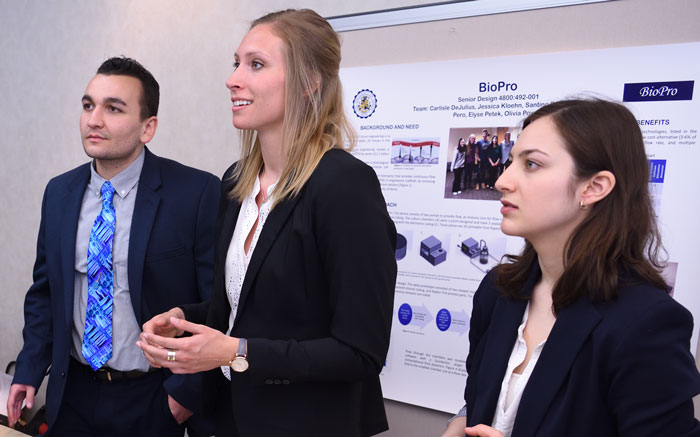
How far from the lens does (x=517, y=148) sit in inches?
42.6

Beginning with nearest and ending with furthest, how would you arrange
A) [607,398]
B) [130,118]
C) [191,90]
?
[607,398] → [130,118] → [191,90]

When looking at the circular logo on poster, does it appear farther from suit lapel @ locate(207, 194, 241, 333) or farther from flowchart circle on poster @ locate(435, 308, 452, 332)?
suit lapel @ locate(207, 194, 241, 333)

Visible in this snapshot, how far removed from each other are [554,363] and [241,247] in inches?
29.6

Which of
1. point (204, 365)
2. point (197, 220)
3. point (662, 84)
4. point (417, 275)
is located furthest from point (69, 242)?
point (662, 84)

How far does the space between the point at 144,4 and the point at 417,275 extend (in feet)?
7.39

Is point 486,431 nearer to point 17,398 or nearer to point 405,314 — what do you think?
point 405,314

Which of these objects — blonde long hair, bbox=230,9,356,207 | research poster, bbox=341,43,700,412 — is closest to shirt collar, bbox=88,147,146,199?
blonde long hair, bbox=230,9,356,207

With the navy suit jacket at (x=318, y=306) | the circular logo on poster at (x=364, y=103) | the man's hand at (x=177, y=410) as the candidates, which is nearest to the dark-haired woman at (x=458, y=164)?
the circular logo on poster at (x=364, y=103)

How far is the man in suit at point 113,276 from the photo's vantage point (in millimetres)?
1782

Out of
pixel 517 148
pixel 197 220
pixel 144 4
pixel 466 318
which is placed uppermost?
pixel 144 4

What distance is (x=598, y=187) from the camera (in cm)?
101

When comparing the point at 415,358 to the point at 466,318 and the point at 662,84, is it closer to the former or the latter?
the point at 466,318

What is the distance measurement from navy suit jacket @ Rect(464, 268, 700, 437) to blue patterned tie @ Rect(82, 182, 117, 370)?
1380 mm

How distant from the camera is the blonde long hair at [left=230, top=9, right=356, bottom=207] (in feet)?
4.07
